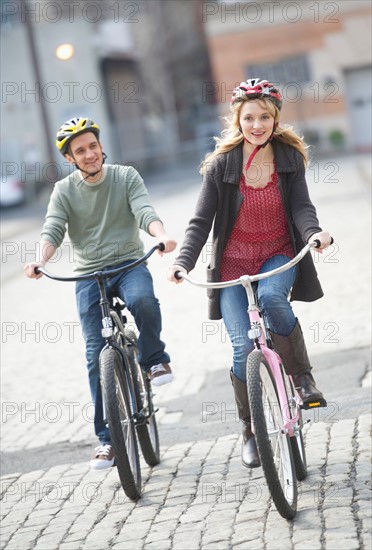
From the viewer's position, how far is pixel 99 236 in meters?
6.31

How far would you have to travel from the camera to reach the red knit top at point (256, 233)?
545cm

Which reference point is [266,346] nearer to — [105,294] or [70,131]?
[105,294]

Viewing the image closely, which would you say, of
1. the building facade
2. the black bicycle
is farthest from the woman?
the building facade

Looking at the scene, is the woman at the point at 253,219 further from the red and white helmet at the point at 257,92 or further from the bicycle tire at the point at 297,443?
the bicycle tire at the point at 297,443

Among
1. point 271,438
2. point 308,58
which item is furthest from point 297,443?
point 308,58

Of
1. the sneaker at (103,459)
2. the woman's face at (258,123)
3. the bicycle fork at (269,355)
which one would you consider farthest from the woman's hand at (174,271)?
the sneaker at (103,459)

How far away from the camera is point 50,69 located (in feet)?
142

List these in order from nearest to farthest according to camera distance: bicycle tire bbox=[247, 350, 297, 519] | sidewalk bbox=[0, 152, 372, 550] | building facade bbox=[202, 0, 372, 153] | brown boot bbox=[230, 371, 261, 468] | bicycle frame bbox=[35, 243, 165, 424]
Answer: bicycle tire bbox=[247, 350, 297, 519] → sidewalk bbox=[0, 152, 372, 550] → brown boot bbox=[230, 371, 261, 468] → bicycle frame bbox=[35, 243, 165, 424] → building facade bbox=[202, 0, 372, 153]

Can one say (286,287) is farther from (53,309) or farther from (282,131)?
(53,309)

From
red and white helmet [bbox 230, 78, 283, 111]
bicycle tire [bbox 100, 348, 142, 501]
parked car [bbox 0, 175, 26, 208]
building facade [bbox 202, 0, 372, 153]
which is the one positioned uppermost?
red and white helmet [bbox 230, 78, 283, 111]

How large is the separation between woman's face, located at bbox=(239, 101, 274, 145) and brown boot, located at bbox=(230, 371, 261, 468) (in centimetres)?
116

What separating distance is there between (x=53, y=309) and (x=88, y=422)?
571cm

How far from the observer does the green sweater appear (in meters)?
6.31

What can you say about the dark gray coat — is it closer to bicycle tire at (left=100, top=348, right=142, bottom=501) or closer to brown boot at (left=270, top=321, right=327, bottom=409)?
brown boot at (left=270, top=321, right=327, bottom=409)
